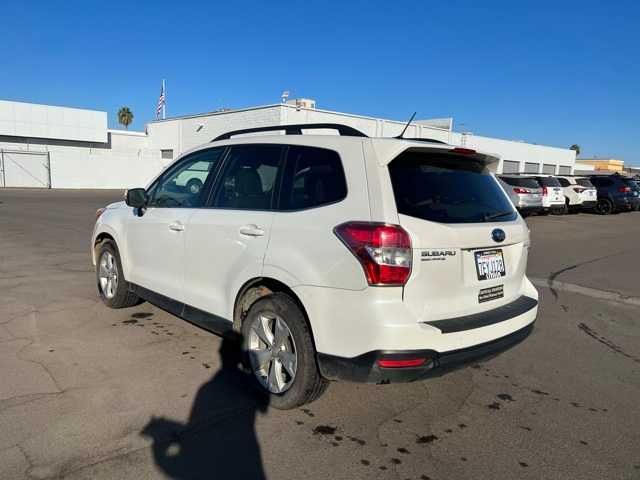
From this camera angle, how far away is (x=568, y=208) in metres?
24.8

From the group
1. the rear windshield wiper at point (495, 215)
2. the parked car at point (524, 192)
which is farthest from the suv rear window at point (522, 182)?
the rear windshield wiper at point (495, 215)

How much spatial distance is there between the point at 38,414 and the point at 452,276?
111 inches

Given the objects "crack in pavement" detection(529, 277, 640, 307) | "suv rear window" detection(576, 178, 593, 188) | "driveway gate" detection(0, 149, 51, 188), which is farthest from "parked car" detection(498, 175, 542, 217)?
"driveway gate" detection(0, 149, 51, 188)

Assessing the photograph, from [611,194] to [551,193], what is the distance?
563cm

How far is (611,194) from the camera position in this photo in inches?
971

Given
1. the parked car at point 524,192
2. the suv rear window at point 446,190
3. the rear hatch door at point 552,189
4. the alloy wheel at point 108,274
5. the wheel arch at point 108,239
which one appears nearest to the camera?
the suv rear window at point 446,190

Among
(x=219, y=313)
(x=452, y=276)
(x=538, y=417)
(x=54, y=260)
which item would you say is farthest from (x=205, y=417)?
(x=54, y=260)

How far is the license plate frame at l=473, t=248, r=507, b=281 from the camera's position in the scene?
11.1ft

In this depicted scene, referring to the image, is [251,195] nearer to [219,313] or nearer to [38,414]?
[219,313]

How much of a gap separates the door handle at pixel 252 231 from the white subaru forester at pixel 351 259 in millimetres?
11

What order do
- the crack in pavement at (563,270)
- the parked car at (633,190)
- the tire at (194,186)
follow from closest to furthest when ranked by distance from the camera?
the tire at (194,186) < the crack in pavement at (563,270) < the parked car at (633,190)

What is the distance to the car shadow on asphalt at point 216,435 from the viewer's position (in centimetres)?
280

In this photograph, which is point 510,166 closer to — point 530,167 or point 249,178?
point 530,167

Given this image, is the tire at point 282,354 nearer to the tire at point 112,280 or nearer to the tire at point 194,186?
the tire at point 194,186
